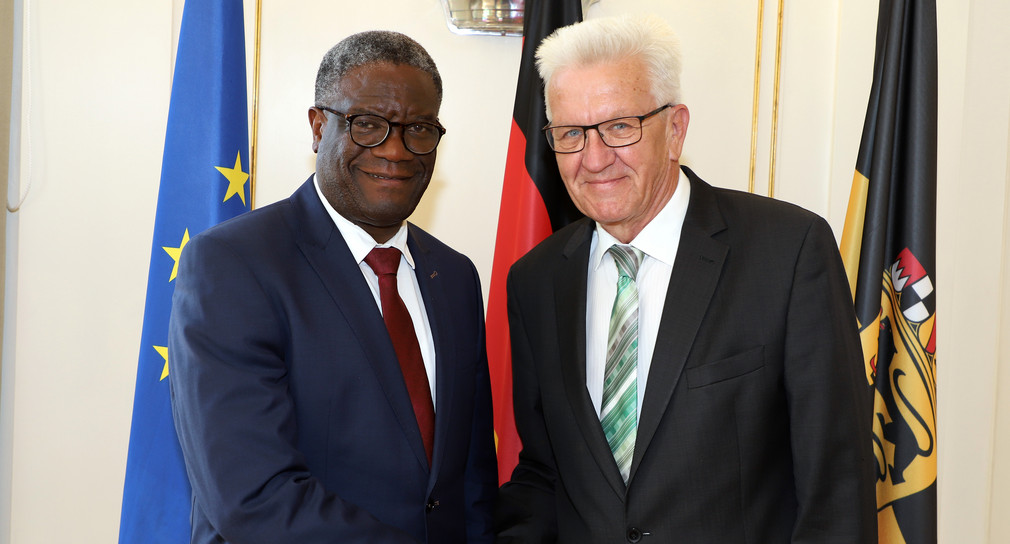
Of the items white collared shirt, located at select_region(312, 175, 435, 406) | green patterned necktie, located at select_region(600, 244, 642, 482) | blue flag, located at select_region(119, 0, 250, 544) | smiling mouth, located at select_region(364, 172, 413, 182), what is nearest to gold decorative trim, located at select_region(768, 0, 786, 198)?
green patterned necktie, located at select_region(600, 244, 642, 482)

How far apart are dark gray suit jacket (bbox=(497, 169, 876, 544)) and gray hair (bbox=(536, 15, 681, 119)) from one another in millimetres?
423

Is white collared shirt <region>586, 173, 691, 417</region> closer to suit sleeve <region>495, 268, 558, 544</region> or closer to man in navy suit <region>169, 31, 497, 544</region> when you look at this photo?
suit sleeve <region>495, 268, 558, 544</region>

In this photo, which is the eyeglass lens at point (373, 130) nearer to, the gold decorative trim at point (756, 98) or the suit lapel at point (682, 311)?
the suit lapel at point (682, 311)

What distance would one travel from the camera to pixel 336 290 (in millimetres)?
1842

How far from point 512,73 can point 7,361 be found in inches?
89.9

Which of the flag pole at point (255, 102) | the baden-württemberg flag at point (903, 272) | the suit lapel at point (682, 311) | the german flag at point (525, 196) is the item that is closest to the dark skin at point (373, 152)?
the suit lapel at point (682, 311)

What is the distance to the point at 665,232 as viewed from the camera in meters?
1.97

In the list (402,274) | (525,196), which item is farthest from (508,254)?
(402,274)

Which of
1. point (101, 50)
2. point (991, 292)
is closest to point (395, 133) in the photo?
point (101, 50)

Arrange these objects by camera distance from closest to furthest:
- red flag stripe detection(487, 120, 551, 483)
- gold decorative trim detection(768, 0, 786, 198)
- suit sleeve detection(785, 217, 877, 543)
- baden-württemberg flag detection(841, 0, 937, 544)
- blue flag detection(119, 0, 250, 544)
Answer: suit sleeve detection(785, 217, 877, 543) < blue flag detection(119, 0, 250, 544) < baden-württemberg flag detection(841, 0, 937, 544) < red flag stripe detection(487, 120, 551, 483) < gold decorative trim detection(768, 0, 786, 198)

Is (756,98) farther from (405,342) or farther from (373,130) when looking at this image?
(405,342)

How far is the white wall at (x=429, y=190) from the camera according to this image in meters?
3.10

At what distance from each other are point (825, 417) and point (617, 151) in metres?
0.77

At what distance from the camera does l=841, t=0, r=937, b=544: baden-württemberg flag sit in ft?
9.27
